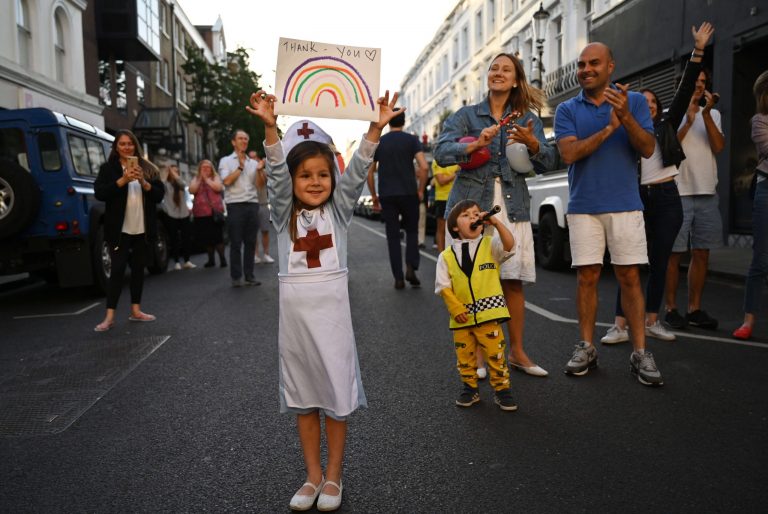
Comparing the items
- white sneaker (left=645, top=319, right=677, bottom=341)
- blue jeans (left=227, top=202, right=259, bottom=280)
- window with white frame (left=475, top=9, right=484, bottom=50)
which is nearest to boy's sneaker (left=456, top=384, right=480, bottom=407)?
white sneaker (left=645, top=319, right=677, bottom=341)

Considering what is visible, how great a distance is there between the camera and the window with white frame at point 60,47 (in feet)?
69.6

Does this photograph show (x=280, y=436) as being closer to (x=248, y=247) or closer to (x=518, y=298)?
(x=518, y=298)

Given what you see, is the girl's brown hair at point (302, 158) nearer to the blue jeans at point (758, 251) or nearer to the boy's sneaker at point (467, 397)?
the boy's sneaker at point (467, 397)

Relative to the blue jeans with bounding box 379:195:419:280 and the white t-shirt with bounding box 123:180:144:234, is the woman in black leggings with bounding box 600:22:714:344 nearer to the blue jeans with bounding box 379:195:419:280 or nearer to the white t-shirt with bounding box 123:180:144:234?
the blue jeans with bounding box 379:195:419:280

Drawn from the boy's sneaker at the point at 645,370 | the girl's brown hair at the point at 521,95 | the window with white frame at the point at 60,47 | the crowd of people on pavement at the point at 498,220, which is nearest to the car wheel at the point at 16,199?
the crowd of people on pavement at the point at 498,220

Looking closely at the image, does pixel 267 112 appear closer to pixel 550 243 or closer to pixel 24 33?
pixel 550 243

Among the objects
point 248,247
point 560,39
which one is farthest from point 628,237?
point 560,39

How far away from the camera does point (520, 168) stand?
4.27 m

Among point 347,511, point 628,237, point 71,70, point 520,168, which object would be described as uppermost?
point 71,70

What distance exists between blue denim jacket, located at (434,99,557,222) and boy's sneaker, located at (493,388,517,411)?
1.10m

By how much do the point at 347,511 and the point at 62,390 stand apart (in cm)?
260

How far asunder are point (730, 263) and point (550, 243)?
255cm

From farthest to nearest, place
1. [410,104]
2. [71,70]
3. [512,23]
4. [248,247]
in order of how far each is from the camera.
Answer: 1. [410,104]
2. [512,23]
3. [71,70]
4. [248,247]

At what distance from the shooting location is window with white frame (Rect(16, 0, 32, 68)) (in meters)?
18.4
